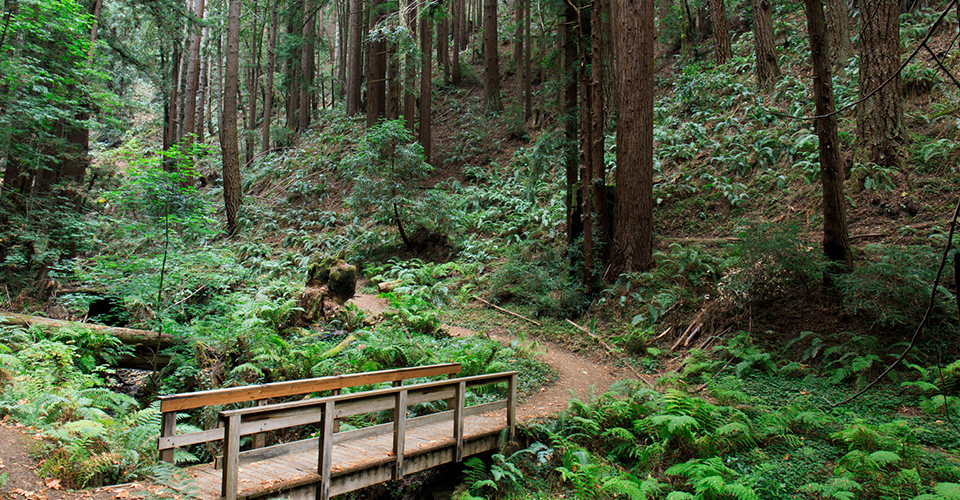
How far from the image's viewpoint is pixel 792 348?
316 inches

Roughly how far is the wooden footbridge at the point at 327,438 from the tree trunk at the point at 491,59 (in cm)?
2012

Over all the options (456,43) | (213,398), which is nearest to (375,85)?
(456,43)

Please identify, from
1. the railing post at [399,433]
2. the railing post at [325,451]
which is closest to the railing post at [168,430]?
the railing post at [325,451]

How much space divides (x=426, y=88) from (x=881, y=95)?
1511cm

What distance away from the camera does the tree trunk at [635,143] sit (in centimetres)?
1112

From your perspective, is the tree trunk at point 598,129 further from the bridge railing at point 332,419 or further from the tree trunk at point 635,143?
the bridge railing at point 332,419

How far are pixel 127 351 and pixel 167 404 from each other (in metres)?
4.42

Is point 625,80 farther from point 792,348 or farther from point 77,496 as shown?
point 77,496

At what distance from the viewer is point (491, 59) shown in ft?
78.7

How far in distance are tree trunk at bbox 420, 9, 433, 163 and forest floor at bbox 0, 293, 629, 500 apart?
30.2ft

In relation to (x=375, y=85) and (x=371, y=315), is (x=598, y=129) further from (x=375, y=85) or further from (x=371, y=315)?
(x=375, y=85)

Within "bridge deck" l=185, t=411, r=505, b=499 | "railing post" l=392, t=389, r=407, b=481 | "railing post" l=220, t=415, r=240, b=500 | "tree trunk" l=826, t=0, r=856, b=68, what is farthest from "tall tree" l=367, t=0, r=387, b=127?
"railing post" l=220, t=415, r=240, b=500

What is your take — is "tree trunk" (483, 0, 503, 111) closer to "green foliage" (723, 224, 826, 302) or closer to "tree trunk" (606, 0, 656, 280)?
"tree trunk" (606, 0, 656, 280)

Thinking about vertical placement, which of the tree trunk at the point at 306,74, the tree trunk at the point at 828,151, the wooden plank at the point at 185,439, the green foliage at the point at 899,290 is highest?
the tree trunk at the point at 306,74
